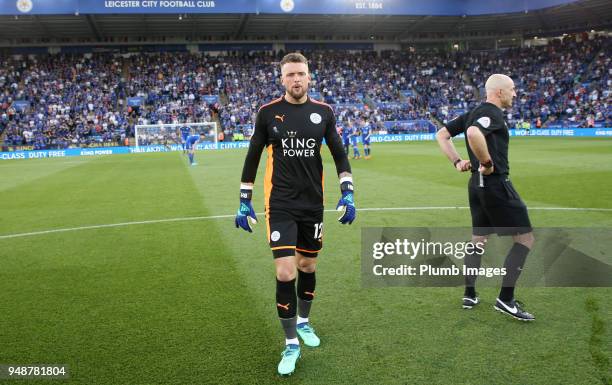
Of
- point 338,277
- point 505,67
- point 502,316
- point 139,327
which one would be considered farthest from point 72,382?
point 505,67

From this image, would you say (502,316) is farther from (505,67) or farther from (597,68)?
(505,67)

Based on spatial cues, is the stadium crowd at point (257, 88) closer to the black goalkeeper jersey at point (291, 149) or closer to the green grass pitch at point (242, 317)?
the green grass pitch at point (242, 317)

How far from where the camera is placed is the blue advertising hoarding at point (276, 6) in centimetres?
3984

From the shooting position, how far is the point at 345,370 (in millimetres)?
3846

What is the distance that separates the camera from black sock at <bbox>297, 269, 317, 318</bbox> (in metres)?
4.50

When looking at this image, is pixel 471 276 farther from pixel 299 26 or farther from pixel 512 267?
pixel 299 26

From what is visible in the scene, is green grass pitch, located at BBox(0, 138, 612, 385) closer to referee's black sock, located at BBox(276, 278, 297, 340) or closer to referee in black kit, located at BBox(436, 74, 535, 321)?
referee's black sock, located at BBox(276, 278, 297, 340)

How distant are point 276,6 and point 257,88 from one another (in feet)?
29.1

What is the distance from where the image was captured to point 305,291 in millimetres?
4547

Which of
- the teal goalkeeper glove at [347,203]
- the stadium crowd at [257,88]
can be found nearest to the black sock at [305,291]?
the teal goalkeeper glove at [347,203]

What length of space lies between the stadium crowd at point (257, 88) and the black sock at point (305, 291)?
126 ft

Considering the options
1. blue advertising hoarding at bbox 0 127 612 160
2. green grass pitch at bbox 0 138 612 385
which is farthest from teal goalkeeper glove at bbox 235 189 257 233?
blue advertising hoarding at bbox 0 127 612 160

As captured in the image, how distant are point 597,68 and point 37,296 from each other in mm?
55217

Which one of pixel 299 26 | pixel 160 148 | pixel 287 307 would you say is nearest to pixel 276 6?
pixel 299 26
